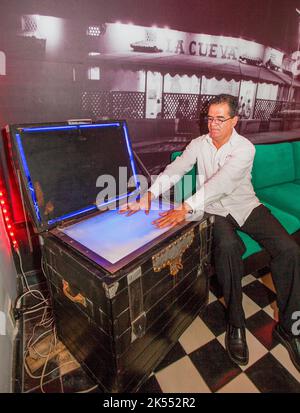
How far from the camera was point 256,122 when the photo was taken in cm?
304

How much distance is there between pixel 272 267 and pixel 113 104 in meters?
1.78

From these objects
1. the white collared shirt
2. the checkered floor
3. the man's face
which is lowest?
the checkered floor

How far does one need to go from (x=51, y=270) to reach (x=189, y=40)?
2.25 meters

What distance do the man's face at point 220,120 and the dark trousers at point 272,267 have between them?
66cm

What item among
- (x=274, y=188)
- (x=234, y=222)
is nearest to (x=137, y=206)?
(x=234, y=222)

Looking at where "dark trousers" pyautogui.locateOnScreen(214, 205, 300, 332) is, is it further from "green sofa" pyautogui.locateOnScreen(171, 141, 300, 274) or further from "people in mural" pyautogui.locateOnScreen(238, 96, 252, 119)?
"people in mural" pyautogui.locateOnScreen(238, 96, 252, 119)

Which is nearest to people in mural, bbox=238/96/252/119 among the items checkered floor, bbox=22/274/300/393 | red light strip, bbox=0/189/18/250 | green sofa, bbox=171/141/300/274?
green sofa, bbox=171/141/300/274

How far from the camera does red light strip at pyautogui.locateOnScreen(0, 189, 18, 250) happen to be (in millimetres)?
1780

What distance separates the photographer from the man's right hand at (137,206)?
1.63 m

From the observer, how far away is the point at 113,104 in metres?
2.07

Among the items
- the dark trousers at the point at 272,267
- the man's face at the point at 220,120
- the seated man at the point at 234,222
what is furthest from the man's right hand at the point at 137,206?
the man's face at the point at 220,120

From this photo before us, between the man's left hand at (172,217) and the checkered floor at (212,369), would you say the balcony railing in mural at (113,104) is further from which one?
the checkered floor at (212,369)
